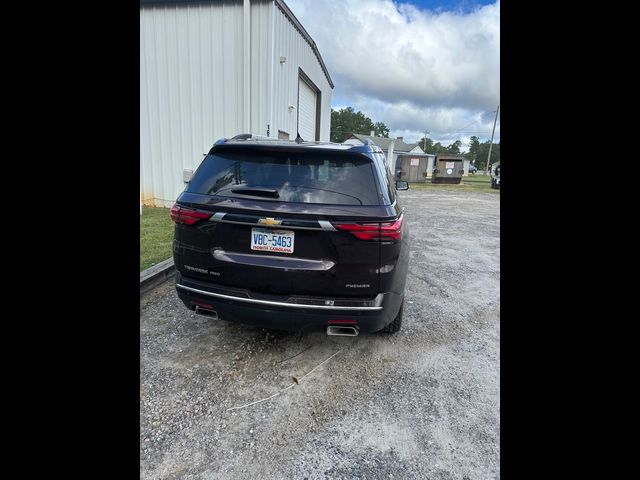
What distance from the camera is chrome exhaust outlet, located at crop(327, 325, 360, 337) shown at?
8.23 ft

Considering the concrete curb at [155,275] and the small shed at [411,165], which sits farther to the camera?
the small shed at [411,165]

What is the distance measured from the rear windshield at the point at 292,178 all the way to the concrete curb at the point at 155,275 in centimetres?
206

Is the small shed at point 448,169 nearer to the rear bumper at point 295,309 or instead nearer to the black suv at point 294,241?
the black suv at point 294,241

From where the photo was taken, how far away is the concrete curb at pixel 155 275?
419 cm

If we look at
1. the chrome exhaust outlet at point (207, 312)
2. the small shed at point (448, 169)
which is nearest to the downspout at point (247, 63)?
the chrome exhaust outlet at point (207, 312)

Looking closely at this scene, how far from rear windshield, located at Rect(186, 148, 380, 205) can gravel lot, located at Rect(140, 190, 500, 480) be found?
1.43 meters

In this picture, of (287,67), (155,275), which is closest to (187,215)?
(155,275)

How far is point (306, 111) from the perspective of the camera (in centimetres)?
1320

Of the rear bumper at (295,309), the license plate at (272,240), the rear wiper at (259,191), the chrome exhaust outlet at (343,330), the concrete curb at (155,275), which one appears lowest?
the concrete curb at (155,275)
